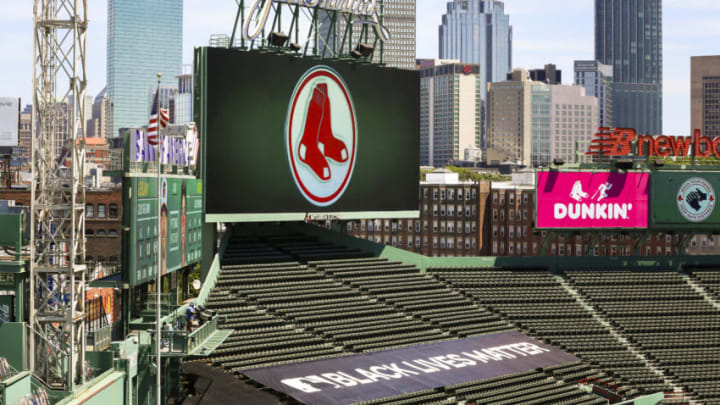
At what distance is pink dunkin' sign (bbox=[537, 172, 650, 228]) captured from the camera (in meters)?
58.7

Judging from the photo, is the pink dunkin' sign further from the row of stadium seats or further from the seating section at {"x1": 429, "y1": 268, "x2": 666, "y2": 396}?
the row of stadium seats

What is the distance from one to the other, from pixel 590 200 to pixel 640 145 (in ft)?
17.0

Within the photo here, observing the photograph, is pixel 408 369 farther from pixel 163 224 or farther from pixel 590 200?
pixel 590 200

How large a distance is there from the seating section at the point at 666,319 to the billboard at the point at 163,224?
998 inches

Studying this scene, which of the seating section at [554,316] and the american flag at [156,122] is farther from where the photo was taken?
the seating section at [554,316]

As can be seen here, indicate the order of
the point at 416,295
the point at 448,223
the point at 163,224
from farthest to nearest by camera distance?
the point at 448,223, the point at 416,295, the point at 163,224

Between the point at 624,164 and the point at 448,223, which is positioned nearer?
the point at 624,164

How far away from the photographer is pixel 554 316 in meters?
54.0

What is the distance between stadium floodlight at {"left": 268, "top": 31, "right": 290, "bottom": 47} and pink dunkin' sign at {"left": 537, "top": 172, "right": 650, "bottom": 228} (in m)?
19.6

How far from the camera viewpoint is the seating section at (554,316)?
49375 mm

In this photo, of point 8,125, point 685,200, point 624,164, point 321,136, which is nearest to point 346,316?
point 321,136

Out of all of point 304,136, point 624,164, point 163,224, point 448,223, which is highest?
point 304,136

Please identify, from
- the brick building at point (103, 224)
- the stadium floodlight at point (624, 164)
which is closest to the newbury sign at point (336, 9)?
the stadium floodlight at point (624, 164)

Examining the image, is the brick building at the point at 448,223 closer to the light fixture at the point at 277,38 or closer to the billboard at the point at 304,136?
the billboard at the point at 304,136
